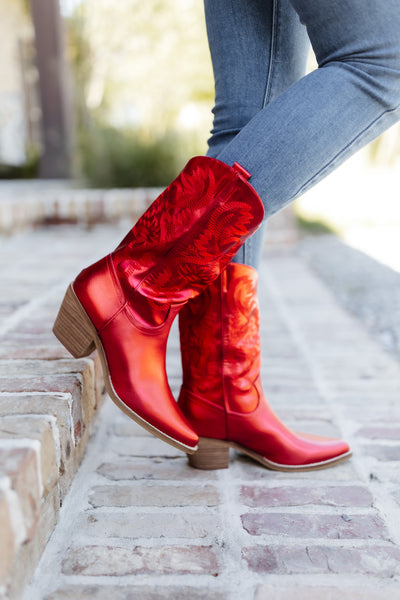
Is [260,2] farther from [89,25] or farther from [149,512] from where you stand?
[89,25]

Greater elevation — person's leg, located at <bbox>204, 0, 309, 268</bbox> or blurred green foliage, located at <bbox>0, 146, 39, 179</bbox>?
person's leg, located at <bbox>204, 0, 309, 268</bbox>

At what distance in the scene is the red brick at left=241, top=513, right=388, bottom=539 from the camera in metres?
0.82

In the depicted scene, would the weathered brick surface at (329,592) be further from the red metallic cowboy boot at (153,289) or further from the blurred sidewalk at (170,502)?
the red metallic cowboy boot at (153,289)

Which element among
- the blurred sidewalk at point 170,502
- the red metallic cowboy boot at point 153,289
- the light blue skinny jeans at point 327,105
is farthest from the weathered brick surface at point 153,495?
the light blue skinny jeans at point 327,105

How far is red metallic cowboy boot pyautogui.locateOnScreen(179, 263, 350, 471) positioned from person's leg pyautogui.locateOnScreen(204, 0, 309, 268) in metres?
0.26

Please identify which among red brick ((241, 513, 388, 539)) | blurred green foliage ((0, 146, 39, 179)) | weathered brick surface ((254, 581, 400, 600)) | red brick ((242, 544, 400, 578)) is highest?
blurred green foliage ((0, 146, 39, 179))

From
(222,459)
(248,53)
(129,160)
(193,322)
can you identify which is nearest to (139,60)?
(129,160)

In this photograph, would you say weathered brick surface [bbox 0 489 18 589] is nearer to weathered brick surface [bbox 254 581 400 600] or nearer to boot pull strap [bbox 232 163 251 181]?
weathered brick surface [bbox 254 581 400 600]

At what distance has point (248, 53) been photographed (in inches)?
35.9

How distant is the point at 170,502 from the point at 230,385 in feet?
0.76

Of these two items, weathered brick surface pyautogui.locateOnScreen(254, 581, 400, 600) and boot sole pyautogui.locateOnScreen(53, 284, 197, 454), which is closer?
weathered brick surface pyautogui.locateOnScreen(254, 581, 400, 600)

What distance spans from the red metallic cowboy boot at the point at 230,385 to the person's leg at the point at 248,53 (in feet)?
0.87

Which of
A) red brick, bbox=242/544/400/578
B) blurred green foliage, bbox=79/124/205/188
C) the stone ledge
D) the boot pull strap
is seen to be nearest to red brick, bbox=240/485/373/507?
red brick, bbox=242/544/400/578

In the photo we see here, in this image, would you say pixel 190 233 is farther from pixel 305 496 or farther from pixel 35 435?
pixel 305 496
